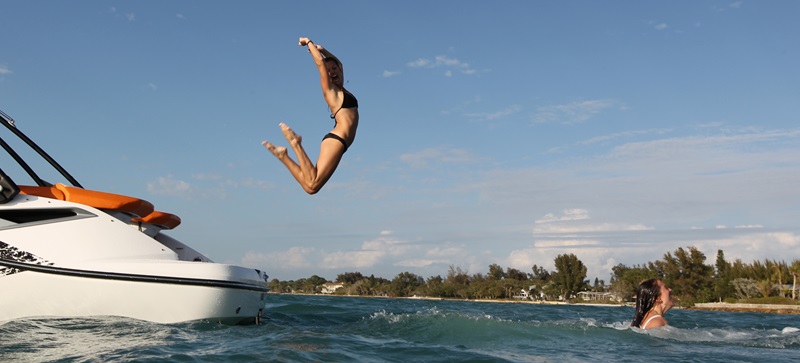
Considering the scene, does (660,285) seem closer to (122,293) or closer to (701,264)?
(122,293)

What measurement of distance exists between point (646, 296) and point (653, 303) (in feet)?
0.50

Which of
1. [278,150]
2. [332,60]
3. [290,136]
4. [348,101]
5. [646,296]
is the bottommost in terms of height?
[646,296]

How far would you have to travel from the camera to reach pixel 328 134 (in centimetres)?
666

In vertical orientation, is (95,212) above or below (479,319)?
above

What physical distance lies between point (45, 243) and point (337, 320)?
5.65 metres

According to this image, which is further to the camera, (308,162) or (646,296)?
(646,296)

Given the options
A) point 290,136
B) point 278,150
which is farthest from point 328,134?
point 278,150

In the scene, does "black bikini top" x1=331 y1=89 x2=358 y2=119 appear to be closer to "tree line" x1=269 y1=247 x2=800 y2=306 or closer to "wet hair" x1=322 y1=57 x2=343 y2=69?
"wet hair" x1=322 y1=57 x2=343 y2=69

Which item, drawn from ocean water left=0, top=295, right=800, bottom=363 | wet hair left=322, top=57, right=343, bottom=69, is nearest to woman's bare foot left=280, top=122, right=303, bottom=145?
wet hair left=322, top=57, right=343, bottom=69

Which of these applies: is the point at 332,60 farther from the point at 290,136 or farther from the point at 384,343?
the point at 384,343

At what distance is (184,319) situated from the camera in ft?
30.0

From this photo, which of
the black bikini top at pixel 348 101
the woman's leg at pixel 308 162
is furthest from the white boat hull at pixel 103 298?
the black bikini top at pixel 348 101

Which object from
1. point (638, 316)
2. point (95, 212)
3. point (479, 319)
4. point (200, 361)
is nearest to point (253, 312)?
point (95, 212)

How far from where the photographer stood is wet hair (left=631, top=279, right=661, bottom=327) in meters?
9.81
